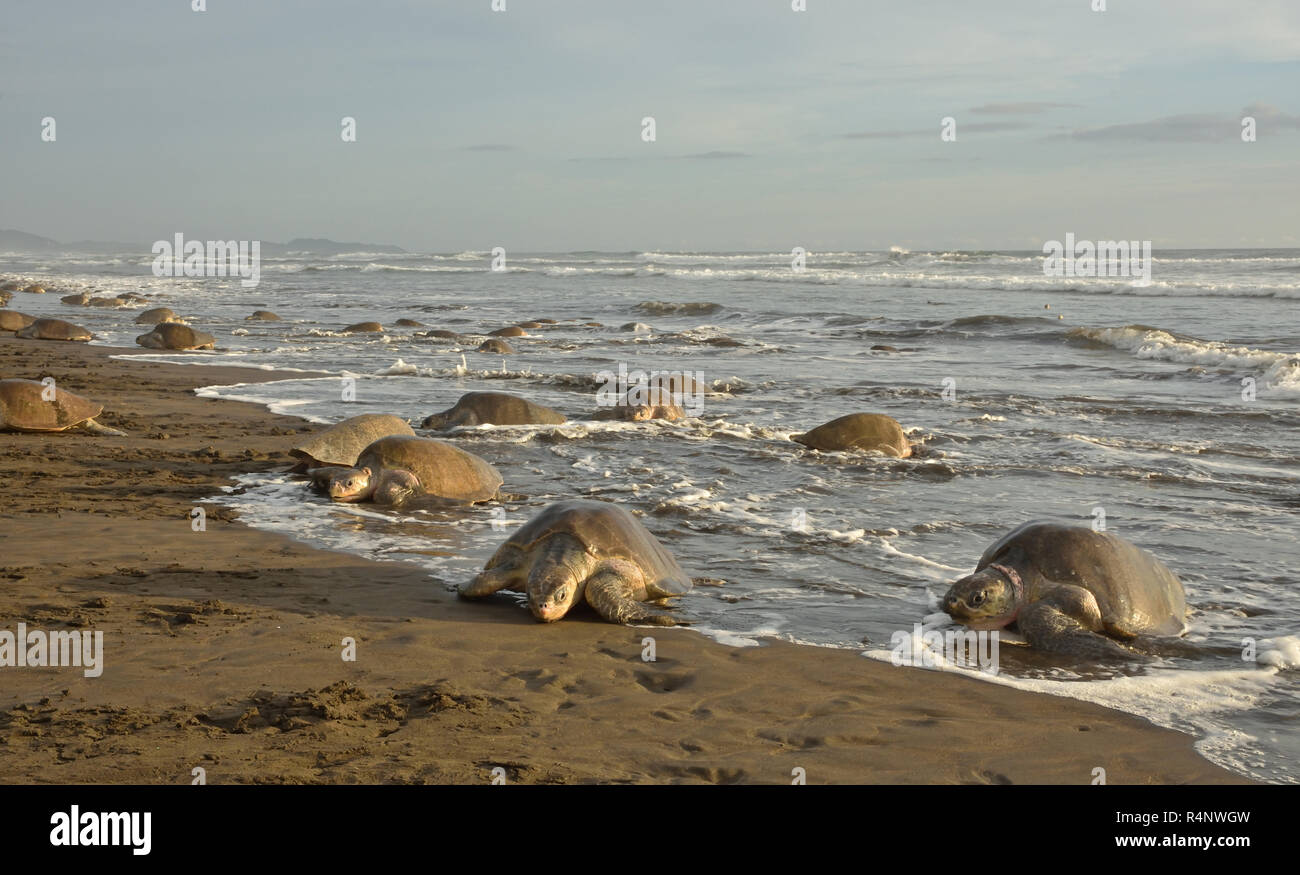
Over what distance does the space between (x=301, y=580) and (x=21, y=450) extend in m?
5.38

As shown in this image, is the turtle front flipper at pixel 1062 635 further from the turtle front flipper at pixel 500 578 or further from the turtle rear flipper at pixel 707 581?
the turtle front flipper at pixel 500 578

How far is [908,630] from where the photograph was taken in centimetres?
597

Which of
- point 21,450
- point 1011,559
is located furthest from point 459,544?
point 21,450

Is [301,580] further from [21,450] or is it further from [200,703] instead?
[21,450]

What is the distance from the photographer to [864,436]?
11.0 m

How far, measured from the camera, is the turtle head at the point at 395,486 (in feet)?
28.4

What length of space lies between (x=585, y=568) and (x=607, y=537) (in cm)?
25

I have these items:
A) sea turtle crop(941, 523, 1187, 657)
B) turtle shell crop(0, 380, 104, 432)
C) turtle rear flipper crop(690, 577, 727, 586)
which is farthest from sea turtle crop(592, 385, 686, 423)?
sea turtle crop(941, 523, 1187, 657)

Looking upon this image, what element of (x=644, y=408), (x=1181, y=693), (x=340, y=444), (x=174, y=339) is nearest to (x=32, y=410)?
(x=340, y=444)

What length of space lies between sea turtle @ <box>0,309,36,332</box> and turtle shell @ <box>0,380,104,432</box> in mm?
13889

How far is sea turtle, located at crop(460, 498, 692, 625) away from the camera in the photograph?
19.7 feet

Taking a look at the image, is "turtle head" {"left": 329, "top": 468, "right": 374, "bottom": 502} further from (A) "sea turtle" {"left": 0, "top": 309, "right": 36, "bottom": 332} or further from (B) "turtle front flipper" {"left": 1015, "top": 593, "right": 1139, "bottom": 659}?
(A) "sea turtle" {"left": 0, "top": 309, "right": 36, "bottom": 332}

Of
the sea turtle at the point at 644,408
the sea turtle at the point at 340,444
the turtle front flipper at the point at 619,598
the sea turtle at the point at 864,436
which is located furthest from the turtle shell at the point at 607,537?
the sea turtle at the point at 644,408
